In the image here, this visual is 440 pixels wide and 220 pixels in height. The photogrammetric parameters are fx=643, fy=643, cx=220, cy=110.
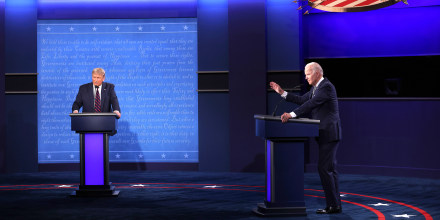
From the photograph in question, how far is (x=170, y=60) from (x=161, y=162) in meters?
1.55

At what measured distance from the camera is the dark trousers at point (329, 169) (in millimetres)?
5965

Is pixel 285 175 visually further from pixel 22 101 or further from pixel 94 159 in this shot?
pixel 22 101

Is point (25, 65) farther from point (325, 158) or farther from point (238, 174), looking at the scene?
point (325, 158)

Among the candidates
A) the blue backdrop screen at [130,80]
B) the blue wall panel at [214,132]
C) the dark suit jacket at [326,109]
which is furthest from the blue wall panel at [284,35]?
the dark suit jacket at [326,109]

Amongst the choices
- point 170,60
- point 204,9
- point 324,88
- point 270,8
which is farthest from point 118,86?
point 324,88

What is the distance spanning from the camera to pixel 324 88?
19.5 ft

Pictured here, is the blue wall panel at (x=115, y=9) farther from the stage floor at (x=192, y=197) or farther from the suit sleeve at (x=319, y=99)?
the suit sleeve at (x=319, y=99)

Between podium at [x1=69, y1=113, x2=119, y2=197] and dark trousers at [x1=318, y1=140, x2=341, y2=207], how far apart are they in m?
2.50

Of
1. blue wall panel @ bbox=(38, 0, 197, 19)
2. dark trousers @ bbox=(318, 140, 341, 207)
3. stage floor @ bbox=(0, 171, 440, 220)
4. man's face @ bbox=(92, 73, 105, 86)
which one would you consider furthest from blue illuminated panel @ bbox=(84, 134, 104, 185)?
blue wall panel @ bbox=(38, 0, 197, 19)

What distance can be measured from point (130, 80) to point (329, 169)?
15.0ft

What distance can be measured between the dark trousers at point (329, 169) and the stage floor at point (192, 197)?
0.65 ft

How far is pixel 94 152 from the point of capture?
7.30 meters

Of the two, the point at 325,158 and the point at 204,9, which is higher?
the point at 204,9

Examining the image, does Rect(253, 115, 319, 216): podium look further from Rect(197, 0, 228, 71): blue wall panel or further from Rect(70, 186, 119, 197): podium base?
Rect(197, 0, 228, 71): blue wall panel
